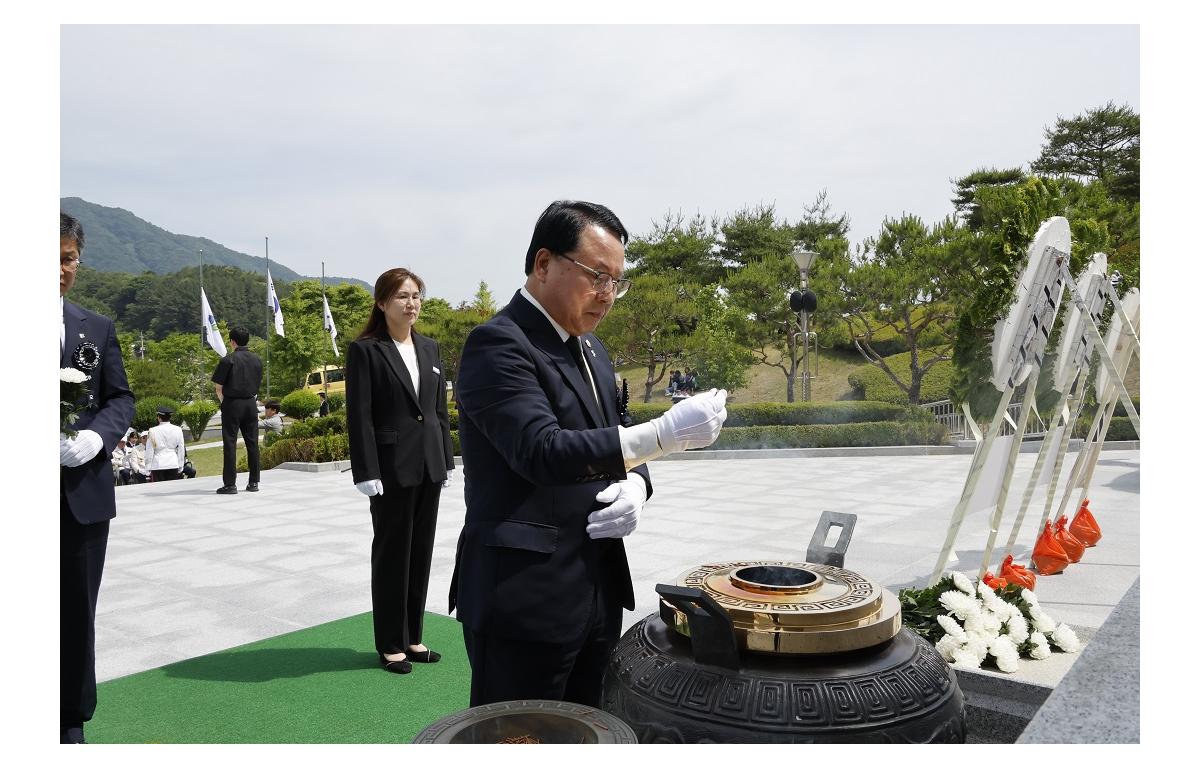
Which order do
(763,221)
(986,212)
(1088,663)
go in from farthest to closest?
(763,221) < (986,212) < (1088,663)

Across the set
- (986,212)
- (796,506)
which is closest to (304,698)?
(796,506)

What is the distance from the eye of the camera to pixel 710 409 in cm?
171

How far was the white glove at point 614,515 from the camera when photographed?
1.81m

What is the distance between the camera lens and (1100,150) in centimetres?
2217

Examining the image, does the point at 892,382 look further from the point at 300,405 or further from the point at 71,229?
the point at 71,229

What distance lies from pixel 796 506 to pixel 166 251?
18050cm

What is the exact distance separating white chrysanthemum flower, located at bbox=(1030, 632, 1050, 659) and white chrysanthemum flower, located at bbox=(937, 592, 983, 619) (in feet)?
0.60

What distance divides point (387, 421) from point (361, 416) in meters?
0.12

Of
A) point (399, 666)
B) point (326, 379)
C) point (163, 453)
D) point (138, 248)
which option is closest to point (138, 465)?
point (163, 453)

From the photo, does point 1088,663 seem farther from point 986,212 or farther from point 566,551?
point 986,212

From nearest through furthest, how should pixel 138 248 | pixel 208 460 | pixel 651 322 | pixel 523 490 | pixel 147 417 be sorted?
pixel 523 490
pixel 208 460
pixel 651 322
pixel 147 417
pixel 138 248

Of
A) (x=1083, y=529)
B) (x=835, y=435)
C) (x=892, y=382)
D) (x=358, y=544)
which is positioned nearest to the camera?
(x=1083, y=529)

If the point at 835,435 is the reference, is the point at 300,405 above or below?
above

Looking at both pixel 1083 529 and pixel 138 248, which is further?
pixel 138 248
